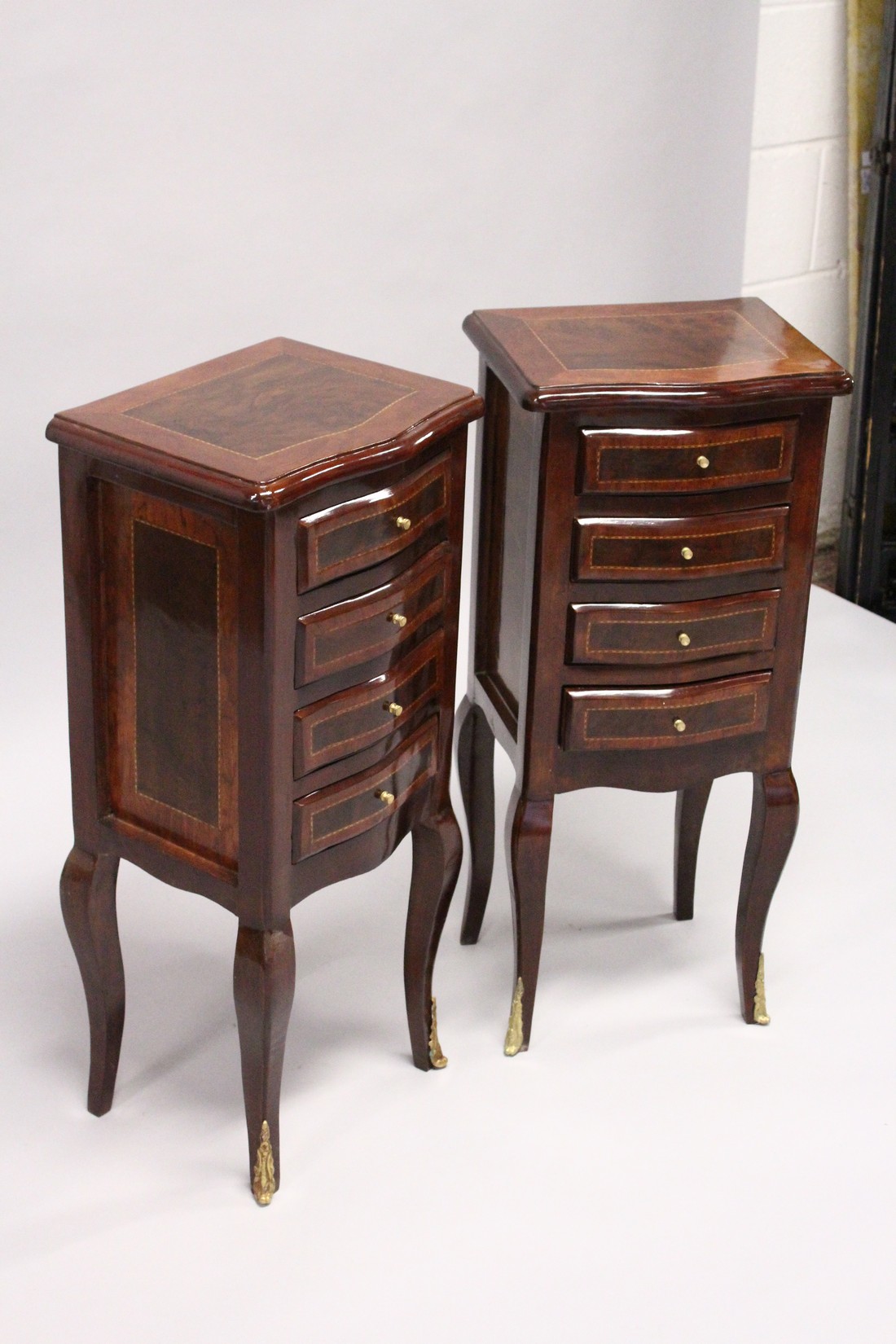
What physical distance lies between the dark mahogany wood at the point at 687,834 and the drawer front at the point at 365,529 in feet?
2.83

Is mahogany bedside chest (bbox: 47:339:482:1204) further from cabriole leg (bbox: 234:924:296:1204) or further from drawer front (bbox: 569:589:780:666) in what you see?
drawer front (bbox: 569:589:780:666)

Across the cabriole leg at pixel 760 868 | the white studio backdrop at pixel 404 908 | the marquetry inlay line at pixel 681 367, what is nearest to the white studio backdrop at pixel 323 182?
the white studio backdrop at pixel 404 908

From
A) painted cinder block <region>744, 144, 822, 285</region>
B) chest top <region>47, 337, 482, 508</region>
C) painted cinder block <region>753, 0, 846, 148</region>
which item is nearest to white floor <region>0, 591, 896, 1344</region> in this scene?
chest top <region>47, 337, 482, 508</region>

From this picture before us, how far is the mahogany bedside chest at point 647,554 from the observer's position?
7.31 feet

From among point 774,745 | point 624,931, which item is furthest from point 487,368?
point 624,931

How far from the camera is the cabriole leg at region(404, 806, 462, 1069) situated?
238 centimetres

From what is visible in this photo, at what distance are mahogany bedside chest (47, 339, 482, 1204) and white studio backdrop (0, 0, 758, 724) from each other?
3.15 feet

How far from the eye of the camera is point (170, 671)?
6.90ft

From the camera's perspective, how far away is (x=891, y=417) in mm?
3826

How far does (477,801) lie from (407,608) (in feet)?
2.13

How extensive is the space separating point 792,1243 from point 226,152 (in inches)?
83.9

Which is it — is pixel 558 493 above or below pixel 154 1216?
above

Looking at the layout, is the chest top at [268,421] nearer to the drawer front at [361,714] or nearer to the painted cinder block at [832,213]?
the drawer front at [361,714]

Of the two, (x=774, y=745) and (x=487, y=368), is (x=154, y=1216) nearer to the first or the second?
(x=774, y=745)
